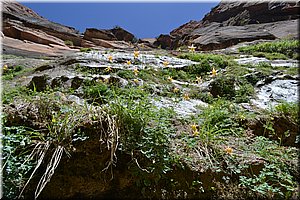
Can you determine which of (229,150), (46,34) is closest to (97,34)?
(46,34)

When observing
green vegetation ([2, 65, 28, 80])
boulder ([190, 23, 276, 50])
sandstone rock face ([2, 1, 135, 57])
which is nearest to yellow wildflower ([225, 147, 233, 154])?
green vegetation ([2, 65, 28, 80])

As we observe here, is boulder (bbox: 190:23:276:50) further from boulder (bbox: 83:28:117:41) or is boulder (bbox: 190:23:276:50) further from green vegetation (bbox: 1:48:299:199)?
Result: green vegetation (bbox: 1:48:299:199)

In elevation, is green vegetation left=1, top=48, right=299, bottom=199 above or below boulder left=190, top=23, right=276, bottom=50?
below

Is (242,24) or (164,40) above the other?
(242,24)

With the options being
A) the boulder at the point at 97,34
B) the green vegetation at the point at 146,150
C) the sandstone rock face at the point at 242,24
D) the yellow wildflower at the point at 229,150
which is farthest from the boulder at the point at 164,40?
the yellow wildflower at the point at 229,150

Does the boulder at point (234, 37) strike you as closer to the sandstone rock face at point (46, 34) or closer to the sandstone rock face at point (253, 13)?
the sandstone rock face at point (253, 13)

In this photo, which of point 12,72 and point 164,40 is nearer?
point 12,72

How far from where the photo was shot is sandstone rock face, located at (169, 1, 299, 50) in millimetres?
11481

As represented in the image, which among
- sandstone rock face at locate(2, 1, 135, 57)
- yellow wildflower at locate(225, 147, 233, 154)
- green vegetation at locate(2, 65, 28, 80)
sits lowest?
yellow wildflower at locate(225, 147, 233, 154)

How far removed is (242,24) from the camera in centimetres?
1455

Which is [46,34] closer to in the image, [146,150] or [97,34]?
[97,34]

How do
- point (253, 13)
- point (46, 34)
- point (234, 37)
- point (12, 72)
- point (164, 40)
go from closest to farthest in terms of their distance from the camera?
point (12, 72), point (234, 37), point (46, 34), point (253, 13), point (164, 40)

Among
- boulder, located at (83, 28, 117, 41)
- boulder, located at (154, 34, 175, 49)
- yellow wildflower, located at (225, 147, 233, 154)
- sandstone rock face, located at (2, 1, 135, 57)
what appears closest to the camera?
yellow wildflower, located at (225, 147, 233, 154)

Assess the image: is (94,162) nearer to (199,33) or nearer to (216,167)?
(216,167)
